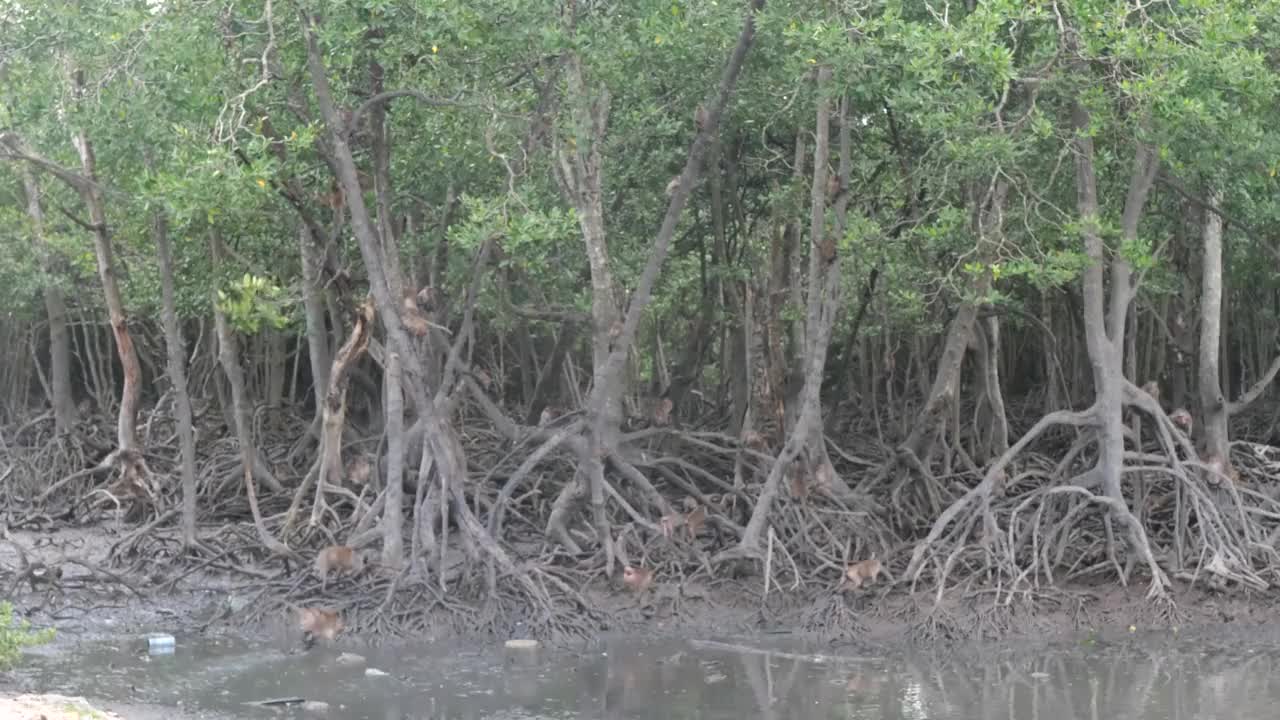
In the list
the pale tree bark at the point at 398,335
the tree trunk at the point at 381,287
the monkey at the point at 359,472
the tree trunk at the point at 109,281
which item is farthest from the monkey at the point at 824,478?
the tree trunk at the point at 109,281

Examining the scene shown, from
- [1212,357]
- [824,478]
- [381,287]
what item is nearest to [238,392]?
[381,287]

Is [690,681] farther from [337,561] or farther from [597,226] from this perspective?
[597,226]

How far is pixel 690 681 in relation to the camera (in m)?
10.8

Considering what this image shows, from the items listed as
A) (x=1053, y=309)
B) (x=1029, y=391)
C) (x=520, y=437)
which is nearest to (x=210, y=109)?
(x=520, y=437)

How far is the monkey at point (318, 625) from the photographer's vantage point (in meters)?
11.4

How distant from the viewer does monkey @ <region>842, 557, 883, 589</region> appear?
12.2 meters

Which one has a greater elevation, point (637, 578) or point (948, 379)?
point (948, 379)

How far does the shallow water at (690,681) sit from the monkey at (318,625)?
142 millimetres

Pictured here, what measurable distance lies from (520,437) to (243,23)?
4248 millimetres

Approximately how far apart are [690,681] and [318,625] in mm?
2620

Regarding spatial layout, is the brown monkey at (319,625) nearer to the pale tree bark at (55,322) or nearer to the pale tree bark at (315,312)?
the pale tree bark at (315,312)

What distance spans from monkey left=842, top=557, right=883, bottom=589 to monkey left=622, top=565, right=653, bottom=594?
4.73 feet

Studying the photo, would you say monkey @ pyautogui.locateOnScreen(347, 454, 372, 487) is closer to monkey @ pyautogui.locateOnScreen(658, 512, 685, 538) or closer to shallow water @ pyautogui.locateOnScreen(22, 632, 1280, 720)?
shallow water @ pyautogui.locateOnScreen(22, 632, 1280, 720)

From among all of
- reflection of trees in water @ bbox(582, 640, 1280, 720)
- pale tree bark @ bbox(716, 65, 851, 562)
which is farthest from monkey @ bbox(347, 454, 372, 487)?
reflection of trees in water @ bbox(582, 640, 1280, 720)
